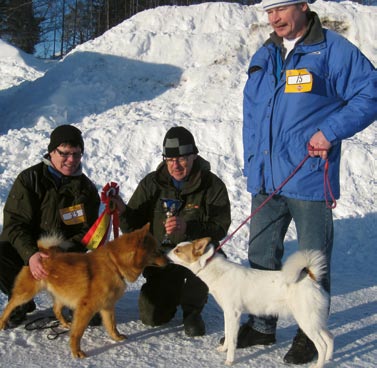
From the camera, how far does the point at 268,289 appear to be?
2.87 metres

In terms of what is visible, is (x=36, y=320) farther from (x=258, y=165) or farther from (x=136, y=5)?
(x=136, y=5)

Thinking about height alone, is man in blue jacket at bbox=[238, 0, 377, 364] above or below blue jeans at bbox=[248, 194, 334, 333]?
above

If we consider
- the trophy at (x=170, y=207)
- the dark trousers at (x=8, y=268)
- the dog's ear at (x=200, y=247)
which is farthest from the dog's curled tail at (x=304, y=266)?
the dark trousers at (x=8, y=268)

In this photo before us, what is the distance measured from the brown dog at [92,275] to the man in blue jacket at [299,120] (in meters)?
0.84

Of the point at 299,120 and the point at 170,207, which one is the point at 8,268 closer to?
the point at 170,207

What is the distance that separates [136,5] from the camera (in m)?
32.4

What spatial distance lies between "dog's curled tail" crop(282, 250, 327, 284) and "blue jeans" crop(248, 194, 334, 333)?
0.50ft

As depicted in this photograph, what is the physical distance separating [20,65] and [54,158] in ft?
58.2

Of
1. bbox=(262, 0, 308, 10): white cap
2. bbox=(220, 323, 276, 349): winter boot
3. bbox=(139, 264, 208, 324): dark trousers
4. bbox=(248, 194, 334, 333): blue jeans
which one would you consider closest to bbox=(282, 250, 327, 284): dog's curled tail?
bbox=(248, 194, 334, 333): blue jeans

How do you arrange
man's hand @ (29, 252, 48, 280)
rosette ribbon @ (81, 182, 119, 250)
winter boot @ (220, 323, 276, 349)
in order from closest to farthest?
man's hand @ (29, 252, 48, 280)
winter boot @ (220, 323, 276, 349)
rosette ribbon @ (81, 182, 119, 250)

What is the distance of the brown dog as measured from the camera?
119 inches

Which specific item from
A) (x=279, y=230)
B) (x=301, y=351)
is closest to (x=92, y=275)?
(x=279, y=230)

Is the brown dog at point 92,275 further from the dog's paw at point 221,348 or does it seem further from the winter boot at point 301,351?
the winter boot at point 301,351

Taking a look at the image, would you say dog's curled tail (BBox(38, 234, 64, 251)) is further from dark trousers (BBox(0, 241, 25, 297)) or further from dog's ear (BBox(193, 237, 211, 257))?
dog's ear (BBox(193, 237, 211, 257))
